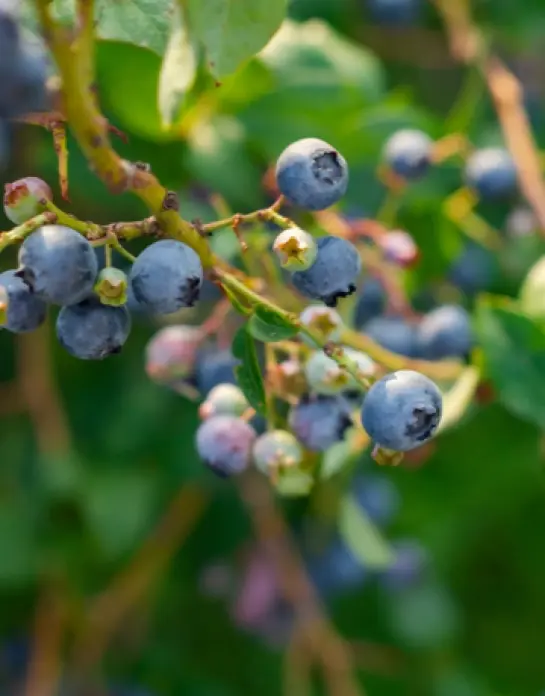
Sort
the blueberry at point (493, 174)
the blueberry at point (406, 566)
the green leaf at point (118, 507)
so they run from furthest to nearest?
1. the blueberry at point (406, 566)
2. the green leaf at point (118, 507)
3. the blueberry at point (493, 174)

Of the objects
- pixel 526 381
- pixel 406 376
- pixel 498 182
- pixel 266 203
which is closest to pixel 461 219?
pixel 498 182

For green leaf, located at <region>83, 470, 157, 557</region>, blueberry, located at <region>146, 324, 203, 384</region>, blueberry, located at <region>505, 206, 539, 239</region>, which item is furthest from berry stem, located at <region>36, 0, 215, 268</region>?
green leaf, located at <region>83, 470, 157, 557</region>

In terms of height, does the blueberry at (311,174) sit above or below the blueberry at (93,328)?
above

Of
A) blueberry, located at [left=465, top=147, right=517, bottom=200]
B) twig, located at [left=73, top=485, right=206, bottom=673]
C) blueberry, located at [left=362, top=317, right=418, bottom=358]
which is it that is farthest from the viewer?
twig, located at [left=73, top=485, right=206, bottom=673]

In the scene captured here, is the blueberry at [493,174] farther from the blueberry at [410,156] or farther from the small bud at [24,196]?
the small bud at [24,196]

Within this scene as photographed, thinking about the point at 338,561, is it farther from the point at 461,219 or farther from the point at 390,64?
the point at 390,64

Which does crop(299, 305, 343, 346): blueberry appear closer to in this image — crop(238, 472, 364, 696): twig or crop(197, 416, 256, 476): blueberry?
crop(197, 416, 256, 476): blueberry

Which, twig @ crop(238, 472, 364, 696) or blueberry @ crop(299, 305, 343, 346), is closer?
blueberry @ crop(299, 305, 343, 346)

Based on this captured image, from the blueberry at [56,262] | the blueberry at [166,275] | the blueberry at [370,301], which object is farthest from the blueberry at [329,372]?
the blueberry at [370,301]
